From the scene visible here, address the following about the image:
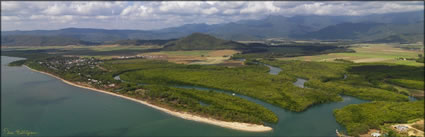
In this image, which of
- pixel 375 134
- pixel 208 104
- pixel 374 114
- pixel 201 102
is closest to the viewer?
pixel 375 134

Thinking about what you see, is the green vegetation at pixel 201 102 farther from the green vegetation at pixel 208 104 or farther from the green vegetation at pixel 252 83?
the green vegetation at pixel 252 83

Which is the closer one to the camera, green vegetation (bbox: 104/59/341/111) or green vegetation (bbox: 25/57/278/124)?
green vegetation (bbox: 25/57/278/124)

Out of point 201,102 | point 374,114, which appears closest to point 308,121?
point 374,114

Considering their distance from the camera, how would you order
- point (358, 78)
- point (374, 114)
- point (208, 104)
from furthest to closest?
point (358, 78), point (208, 104), point (374, 114)

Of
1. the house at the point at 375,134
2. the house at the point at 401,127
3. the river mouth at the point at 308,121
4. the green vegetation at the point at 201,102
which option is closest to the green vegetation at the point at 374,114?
the house at the point at 375,134

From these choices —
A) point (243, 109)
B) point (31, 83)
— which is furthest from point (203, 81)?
point (31, 83)

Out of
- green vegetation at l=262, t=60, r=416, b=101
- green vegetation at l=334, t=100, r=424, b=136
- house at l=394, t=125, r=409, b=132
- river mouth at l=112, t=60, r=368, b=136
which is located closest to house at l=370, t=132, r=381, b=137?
green vegetation at l=334, t=100, r=424, b=136

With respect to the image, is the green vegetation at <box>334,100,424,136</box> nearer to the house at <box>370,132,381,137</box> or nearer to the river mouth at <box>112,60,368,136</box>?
the house at <box>370,132,381,137</box>

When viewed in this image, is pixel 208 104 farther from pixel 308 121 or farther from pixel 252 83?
pixel 252 83

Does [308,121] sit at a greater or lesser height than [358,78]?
lesser
